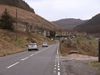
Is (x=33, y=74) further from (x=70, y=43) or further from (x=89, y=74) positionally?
(x=70, y=43)

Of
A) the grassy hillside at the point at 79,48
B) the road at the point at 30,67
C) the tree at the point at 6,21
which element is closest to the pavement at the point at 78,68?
the road at the point at 30,67

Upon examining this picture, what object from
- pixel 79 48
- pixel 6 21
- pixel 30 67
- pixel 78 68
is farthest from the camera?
pixel 6 21

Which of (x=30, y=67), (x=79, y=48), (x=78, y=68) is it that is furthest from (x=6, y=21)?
(x=78, y=68)

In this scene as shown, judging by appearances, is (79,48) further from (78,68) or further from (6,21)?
(6,21)

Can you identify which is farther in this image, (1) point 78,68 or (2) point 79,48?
(2) point 79,48

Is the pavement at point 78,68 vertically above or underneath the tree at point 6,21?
underneath

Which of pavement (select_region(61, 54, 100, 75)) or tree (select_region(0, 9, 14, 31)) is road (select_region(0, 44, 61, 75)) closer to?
pavement (select_region(61, 54, 100, 75))

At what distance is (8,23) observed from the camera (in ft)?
378

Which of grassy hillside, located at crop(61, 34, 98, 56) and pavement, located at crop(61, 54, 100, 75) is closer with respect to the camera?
pavement, located at crop(61, 54, 100, 75)

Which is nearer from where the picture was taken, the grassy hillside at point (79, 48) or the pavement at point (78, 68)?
the pavement at point (78, 68)

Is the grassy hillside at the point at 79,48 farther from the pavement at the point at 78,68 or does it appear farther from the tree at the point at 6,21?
the tree at the point at 6,21

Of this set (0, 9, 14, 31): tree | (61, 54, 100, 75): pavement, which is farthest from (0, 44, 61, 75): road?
(0, 9, 14, 31): tree

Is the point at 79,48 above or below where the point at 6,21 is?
below

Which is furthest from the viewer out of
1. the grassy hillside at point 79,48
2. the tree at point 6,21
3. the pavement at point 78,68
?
the tree at point 6,21
